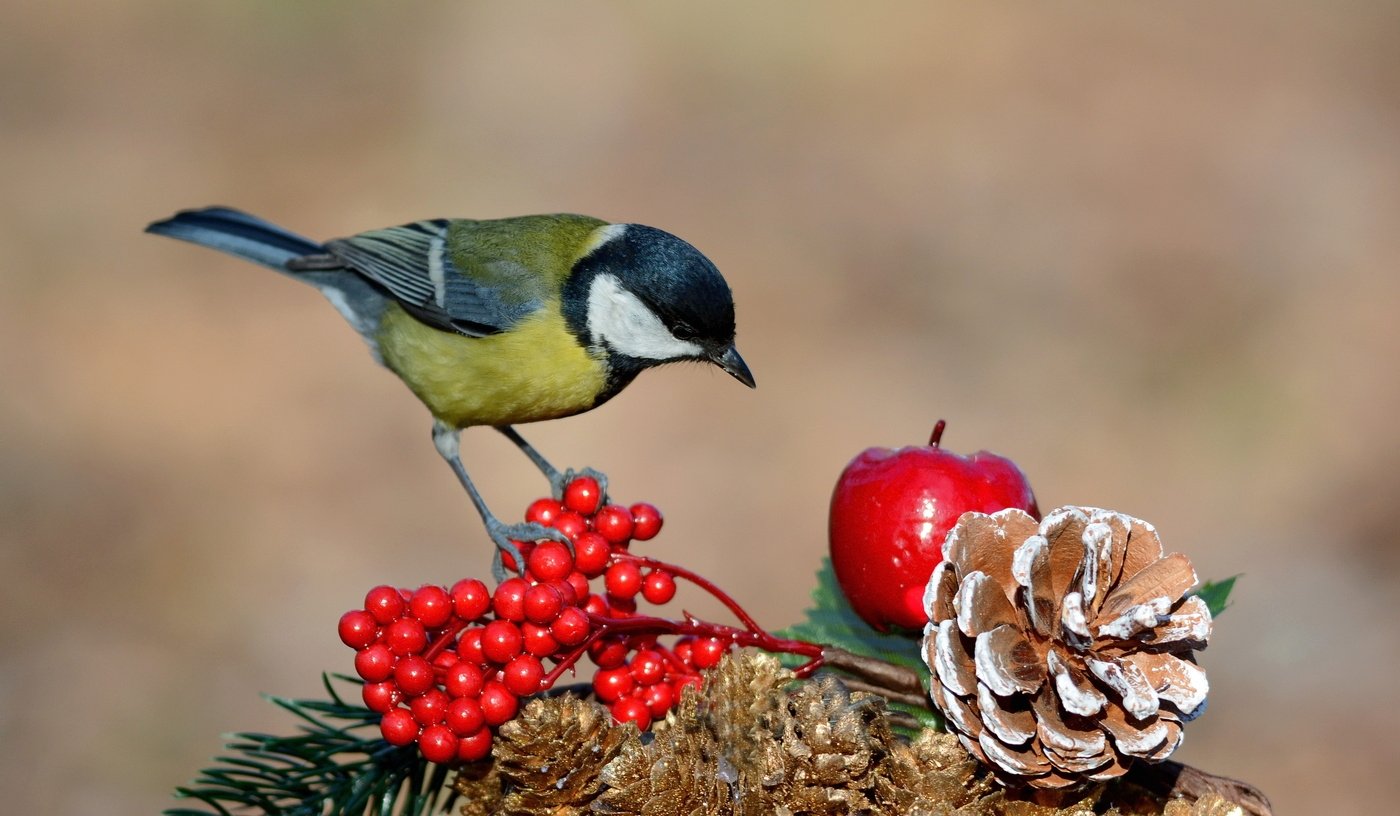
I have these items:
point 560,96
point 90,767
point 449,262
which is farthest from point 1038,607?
point 560,96

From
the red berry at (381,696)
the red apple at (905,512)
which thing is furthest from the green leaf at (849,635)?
the red berry at (381,696)

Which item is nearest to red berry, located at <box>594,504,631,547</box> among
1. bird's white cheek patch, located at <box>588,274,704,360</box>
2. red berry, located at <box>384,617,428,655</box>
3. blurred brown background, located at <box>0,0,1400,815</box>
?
red berry, located at <box>384,617,428,655</box>

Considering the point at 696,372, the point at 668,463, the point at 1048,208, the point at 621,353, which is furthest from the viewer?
the point at 1048,208

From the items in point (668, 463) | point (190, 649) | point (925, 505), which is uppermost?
point (668, 463)

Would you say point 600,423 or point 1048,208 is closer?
point 600,423

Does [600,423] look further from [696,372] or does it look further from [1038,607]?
[1038,607]

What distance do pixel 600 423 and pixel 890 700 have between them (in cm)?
452

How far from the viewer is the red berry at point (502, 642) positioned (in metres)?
1.72

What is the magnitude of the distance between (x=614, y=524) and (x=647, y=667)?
0.26 metres

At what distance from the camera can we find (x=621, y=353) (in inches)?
117

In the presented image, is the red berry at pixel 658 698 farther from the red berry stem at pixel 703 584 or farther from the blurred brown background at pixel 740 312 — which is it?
the blurred brown background at pixel 740 312

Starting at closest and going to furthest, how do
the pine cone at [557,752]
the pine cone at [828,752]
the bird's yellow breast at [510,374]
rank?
the pine cone at [828,752]
the pine cone at [557,752]
the bird's yellow breast at [510,374]

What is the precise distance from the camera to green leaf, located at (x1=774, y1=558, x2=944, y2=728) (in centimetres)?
Answer: 204

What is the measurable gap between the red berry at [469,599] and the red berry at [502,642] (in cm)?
3
